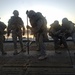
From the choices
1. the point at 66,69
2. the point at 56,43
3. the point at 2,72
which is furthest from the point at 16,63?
the point at 56,43

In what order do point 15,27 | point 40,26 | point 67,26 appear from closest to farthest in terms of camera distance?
point 40,26 < point 15,27 < point 67,26

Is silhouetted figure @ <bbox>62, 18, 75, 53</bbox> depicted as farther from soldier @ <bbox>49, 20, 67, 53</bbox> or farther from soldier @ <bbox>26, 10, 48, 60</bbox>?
soldier @ <bbox>26, 10, 48, 60</bbox>

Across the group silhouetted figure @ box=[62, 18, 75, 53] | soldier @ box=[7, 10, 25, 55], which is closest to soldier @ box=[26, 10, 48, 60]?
soldier @ box=[7, 10, 25, 55]

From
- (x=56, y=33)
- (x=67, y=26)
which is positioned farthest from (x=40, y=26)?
(x=67, y=26)

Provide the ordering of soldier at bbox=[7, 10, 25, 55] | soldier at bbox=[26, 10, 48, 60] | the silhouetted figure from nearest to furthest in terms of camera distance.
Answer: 1. soldier at bbox=[26, 10, 48, 60]
2. soldier at bbox=[7, 10, 25, 55]
3. the silhouetted figure

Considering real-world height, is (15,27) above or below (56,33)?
above

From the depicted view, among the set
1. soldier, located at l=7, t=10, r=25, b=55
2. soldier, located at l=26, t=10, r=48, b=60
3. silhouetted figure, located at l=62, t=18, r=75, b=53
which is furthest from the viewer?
silhouetted figure, located at l=62, t=18, r=75, b=53

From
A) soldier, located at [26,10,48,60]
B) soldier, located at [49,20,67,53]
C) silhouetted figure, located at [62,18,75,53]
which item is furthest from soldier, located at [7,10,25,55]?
silhouetted figure, located at [62,18,75,53]

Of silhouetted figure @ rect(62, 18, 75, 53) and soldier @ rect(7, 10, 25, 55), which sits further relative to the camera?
silhouetted figure @ rect(62, 18, 75, 53)

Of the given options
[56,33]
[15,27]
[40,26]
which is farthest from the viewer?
[56,33]

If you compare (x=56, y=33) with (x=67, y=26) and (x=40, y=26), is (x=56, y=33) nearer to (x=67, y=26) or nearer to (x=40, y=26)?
(x=67, y=26)

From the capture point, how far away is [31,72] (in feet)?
33.8

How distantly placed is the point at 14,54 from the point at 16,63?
1.67 m

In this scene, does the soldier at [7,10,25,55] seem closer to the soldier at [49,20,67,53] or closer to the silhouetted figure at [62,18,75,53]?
the soldier at [49,20,67,53]
